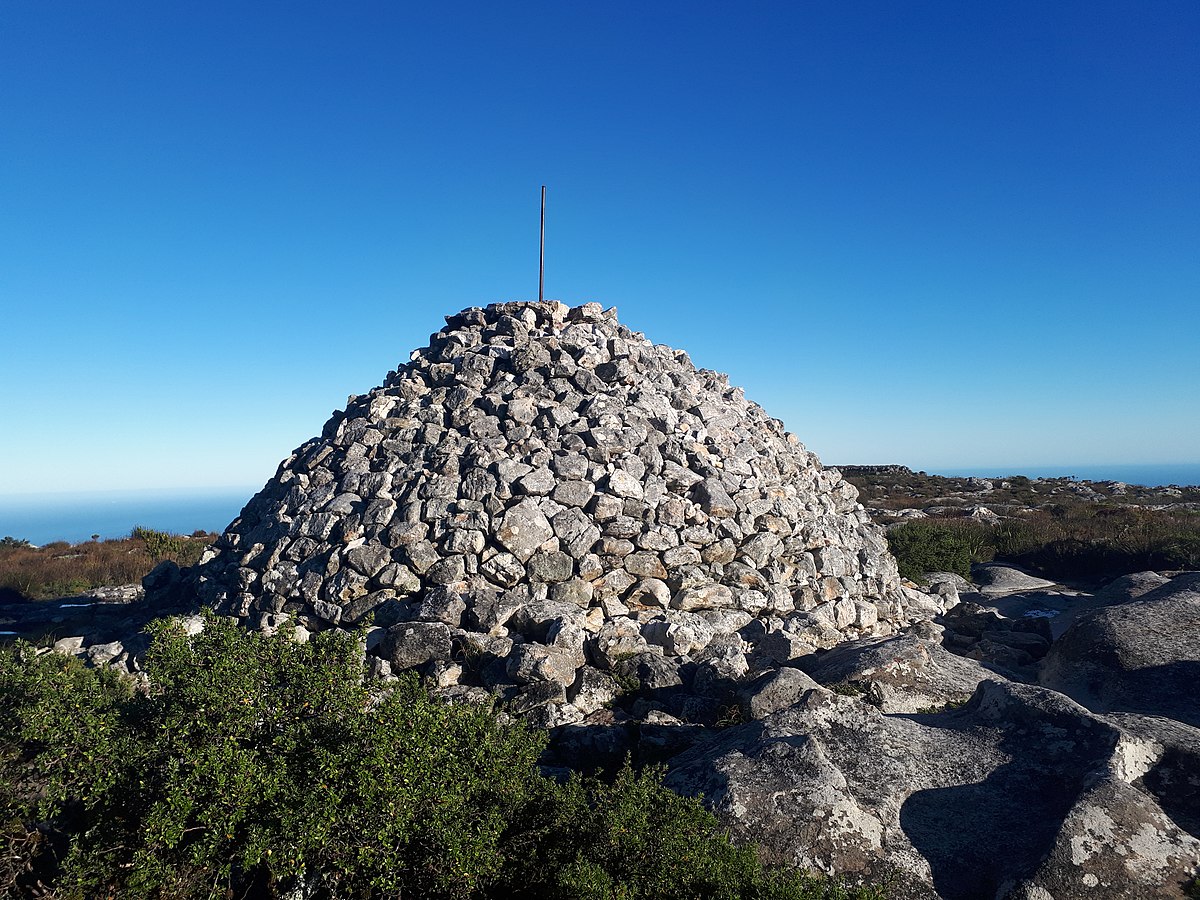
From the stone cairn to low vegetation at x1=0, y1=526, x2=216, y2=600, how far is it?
32.0ft

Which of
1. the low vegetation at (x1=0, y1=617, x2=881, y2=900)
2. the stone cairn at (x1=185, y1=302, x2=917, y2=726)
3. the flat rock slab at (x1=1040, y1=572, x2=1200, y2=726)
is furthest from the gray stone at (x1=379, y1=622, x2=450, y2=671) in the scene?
the flat rock slab at (x1=1040, y1=572, x2=1200, y2=726)

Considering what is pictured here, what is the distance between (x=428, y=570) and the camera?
11336 millimetres

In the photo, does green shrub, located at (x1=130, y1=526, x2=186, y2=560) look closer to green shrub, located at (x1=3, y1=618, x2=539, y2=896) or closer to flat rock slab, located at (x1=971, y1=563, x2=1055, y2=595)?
green shrub, located at (x1=3, y1=618, x2=539, y2=896)

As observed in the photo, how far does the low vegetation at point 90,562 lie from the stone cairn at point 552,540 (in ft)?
32.0

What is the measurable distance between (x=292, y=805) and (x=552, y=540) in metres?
7.23

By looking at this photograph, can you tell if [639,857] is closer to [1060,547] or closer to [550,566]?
[550,566]

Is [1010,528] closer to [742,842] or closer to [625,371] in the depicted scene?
[625,371]

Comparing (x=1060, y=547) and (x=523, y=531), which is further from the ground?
(x=523, y=531)

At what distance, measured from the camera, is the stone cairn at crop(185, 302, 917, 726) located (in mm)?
10141

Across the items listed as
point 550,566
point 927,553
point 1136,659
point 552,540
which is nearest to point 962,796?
point 1136,659

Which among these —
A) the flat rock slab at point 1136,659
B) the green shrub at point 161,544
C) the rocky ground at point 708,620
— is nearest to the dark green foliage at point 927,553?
the rocky ground at point 708,620

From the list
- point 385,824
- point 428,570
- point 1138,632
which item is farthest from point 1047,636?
point 385,824

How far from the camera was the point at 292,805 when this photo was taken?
4.62 meters

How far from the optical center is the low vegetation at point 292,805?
4.57 metres
